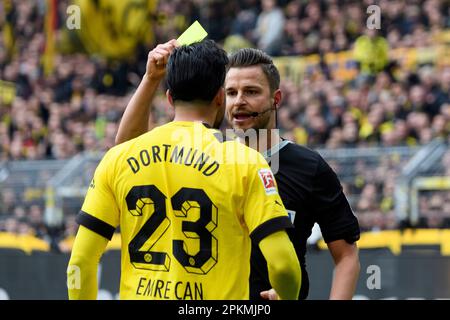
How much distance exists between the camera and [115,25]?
49.4 ft

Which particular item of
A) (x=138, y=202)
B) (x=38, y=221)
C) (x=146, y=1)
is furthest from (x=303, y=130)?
(x=138, y=202)

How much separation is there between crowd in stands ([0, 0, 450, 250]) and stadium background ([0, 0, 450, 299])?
19mm

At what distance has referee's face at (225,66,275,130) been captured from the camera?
4344 millimetres

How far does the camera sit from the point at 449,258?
31.3ft

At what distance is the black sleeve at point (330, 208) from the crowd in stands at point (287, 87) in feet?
18.2

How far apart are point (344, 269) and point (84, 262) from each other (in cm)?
135

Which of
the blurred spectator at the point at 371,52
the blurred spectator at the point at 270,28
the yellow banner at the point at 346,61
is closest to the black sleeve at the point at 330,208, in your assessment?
the yellow banner at the point at 346,61

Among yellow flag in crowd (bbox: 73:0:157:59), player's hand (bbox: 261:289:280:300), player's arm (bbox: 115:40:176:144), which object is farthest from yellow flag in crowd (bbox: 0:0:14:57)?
player's hand (bbox: 261:289:280:300)

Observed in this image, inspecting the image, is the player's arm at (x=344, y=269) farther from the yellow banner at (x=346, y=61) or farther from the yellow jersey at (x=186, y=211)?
the yellow banner at (x=346, y=61)

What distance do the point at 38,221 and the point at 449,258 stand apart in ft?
16.3

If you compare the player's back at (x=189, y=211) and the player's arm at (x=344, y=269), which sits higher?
the player's back at (x=189, y=211)

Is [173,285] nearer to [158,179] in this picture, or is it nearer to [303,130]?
[158,179]

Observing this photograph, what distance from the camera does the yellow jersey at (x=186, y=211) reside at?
335 cm

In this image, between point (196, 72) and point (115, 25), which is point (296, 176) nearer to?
point (196, 72)
